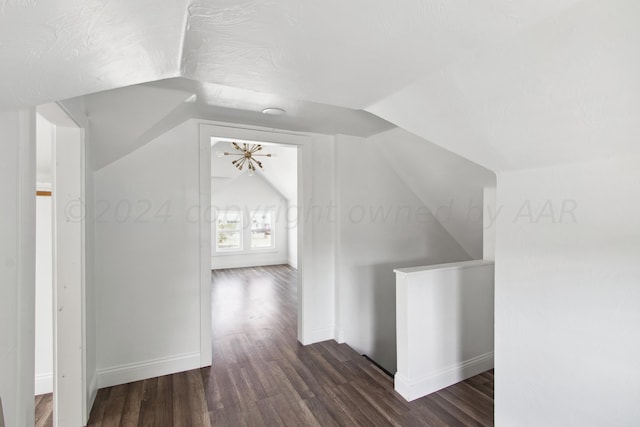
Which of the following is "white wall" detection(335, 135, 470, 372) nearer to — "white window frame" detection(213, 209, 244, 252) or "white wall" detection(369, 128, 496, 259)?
"white wall" detection(369, 128, 496, 259)

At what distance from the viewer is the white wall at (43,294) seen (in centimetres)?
229

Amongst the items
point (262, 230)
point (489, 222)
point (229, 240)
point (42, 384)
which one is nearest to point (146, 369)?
point (42, 384)

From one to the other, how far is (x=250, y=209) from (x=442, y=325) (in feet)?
20.1

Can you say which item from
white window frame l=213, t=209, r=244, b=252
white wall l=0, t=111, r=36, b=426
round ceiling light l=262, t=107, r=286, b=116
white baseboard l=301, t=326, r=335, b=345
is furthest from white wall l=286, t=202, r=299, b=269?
white wall l=0, t=111, r=36, b=426

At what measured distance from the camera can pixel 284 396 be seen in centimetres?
217

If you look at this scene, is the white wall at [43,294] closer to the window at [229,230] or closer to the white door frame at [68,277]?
the white door frame at [68,277]

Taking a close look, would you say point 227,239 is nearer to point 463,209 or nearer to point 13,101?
point 463,209

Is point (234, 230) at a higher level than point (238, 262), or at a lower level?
higher

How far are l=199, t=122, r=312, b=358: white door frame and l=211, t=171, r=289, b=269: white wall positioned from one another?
447cm

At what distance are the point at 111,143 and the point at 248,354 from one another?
2.17m

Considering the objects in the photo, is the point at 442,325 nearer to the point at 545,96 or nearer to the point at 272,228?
the point at 545,96

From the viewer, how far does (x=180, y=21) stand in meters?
0.81

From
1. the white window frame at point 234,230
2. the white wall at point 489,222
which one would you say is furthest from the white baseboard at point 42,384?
the white window frame at point 234,230

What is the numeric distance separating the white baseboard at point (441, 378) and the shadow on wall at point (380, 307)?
1.04 meters
